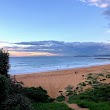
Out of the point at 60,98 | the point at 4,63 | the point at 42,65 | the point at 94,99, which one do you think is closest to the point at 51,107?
the point at 4,63

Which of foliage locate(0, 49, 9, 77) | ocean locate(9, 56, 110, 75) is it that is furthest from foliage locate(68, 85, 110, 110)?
ocean locate(9, 56, 110, 75)

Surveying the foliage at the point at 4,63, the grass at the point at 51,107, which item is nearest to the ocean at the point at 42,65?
the grass at the point at 51,107

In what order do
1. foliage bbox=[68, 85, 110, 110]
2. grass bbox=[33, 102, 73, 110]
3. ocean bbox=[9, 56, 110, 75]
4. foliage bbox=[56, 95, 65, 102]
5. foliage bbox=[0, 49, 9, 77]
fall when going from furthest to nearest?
ocean bbox=[9, 56, 110, 75] < foliage bbox=[56, 95, 65, 102] < foliage bbox=[68, 85, 110, 110] < grass bbox=[33, 102, 73, 110] < foliage bbox=[0, 49, 9, 77]

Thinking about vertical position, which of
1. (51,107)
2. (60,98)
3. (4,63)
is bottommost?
(60,98)

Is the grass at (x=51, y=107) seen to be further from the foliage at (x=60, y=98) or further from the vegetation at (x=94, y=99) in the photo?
the foliage at (x=60, y=98)

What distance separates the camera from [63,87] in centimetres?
2836

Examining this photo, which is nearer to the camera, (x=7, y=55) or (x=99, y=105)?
(x=7, y=55)

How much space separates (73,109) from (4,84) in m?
5.90

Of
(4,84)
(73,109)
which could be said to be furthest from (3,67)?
(73,109)

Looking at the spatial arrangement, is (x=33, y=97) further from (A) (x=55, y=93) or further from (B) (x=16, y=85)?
(A) (x=55, y=93)

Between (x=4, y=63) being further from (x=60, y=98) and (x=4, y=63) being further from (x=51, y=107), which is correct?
(x=60, y=98)

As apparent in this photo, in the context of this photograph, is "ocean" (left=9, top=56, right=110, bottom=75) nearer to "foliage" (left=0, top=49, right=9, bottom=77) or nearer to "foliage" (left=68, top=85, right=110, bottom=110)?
"foliage" (left=68, top=85, right=110, bottom=110)

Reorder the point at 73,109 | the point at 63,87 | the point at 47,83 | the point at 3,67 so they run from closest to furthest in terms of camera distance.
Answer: the point at 3,67
the point at 73,109
the point at 63,87
the point at 47,83

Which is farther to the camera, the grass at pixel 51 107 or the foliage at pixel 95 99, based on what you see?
the foliage at pixel 95 99
